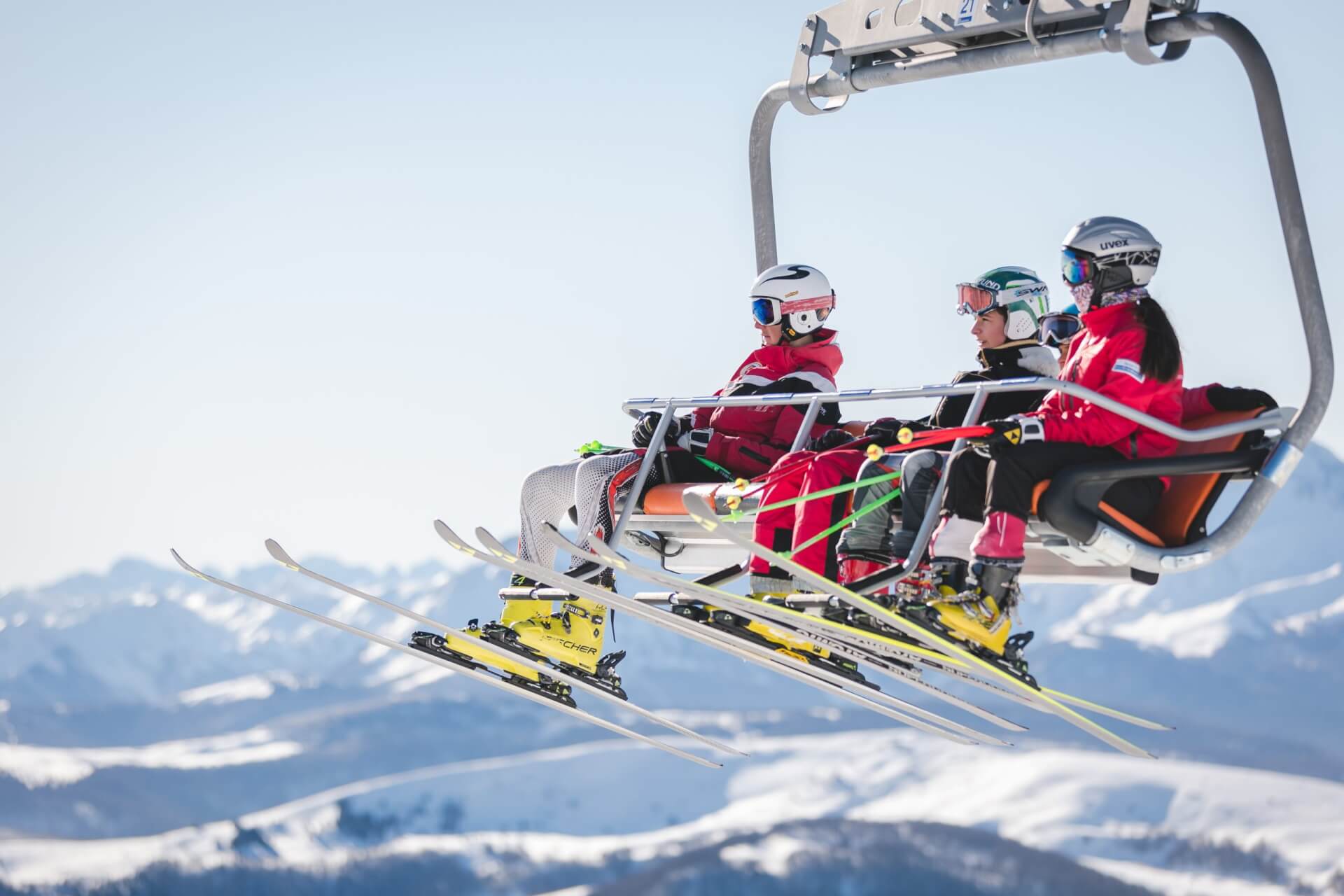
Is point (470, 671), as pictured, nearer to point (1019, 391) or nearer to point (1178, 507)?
point (1019, 391)

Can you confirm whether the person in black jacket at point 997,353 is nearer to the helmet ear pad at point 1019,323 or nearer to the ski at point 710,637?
the helmet ear pad at point 1019,323

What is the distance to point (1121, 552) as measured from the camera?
8.43 meters

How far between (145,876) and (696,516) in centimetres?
18338

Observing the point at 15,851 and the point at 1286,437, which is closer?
the point at 1286,437

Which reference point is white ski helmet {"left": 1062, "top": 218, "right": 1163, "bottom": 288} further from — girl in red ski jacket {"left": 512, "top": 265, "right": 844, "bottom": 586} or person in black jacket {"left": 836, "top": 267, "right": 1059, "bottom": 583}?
girl in red ski jacket {"left": 512, "top": 265, "right": 844, "bottom": 586}

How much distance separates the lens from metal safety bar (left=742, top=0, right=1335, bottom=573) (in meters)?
8.33

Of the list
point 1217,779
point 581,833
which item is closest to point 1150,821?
point 1217,779

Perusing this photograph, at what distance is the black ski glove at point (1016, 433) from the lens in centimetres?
841

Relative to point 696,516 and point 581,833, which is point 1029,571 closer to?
point 696,516

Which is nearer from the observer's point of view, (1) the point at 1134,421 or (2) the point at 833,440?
(1) the point at 1134,421

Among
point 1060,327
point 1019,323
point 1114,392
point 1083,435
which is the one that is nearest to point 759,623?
point 1083,435

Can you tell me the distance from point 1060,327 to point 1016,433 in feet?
7.65

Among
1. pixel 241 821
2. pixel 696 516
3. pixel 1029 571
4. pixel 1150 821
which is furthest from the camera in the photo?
pixel 241 821

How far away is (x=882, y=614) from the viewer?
329 inches
